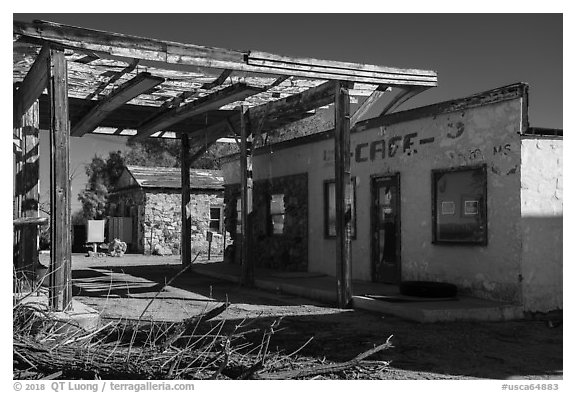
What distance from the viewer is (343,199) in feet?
34.8

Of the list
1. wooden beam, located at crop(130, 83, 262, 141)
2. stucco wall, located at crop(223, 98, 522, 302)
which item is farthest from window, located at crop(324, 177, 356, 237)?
wooden beam, located at crop(130, 83, 262, 141)

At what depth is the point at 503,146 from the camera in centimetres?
988

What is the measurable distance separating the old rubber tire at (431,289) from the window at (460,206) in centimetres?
88

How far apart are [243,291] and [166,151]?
35.2 m

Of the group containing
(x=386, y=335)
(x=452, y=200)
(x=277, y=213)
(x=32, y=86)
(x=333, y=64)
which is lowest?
(x=386, y=335)

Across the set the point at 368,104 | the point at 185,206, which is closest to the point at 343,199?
the point at 368,104

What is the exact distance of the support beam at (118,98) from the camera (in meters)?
10.2

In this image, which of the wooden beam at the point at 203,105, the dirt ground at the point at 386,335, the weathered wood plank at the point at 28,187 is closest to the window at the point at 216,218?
the wooden beam at the point at 203,105

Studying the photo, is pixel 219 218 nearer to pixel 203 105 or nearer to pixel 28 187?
pixel 203 105

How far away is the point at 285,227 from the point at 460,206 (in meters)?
5.89

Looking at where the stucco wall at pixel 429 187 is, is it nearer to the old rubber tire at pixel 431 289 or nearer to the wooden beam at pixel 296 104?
the old rubber tire at pixel 431 289

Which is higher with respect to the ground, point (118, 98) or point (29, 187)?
point (118, 98)

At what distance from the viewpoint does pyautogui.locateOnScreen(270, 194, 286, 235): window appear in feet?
52.5

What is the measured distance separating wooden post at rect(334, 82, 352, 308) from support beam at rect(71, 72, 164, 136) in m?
3.05
